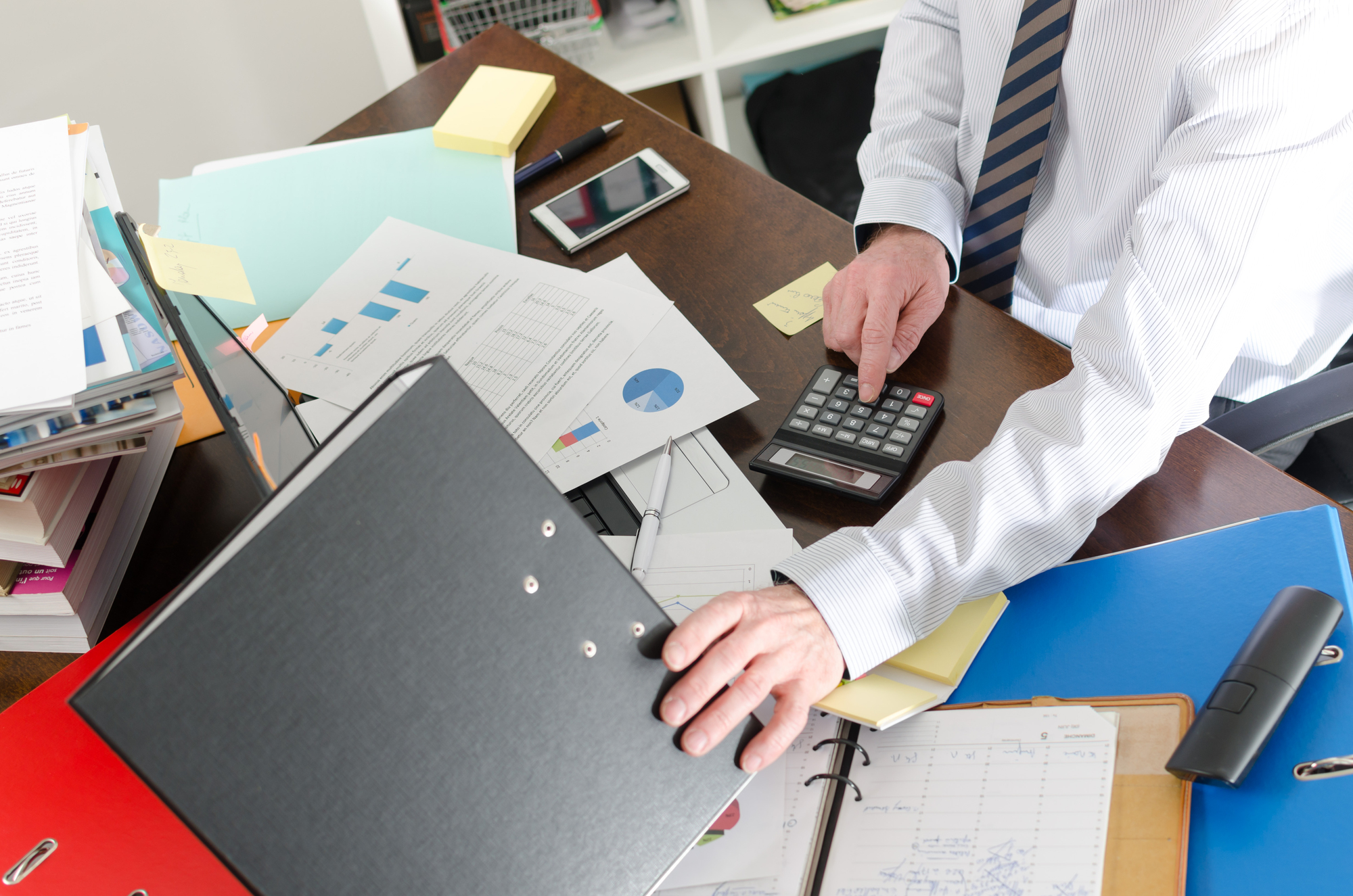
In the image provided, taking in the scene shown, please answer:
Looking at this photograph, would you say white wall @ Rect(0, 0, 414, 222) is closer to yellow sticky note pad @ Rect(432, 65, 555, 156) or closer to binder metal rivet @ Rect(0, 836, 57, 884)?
yellow sticky note pad @ Rect(432, 65, 555, 156)

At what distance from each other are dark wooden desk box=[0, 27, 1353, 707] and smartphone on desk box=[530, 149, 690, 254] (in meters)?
0.01

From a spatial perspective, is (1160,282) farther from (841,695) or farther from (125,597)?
(125,597)

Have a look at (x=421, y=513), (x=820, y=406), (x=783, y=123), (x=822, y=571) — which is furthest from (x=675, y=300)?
(x=783, y=123)

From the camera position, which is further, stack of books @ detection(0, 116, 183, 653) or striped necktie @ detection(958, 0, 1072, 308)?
striped necktie @ detection(958, 0, 1072, 308)

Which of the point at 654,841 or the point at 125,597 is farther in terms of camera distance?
the point at 125,597

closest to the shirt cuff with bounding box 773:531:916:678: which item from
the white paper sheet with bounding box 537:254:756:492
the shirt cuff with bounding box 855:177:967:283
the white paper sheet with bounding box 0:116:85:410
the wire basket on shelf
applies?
the white paper sheet with bounding box 537:254:756:492

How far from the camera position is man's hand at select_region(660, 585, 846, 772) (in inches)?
19.5

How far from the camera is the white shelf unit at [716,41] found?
74.5 inches

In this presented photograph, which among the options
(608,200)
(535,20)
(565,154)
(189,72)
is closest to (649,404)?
(608,200)

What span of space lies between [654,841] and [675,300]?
0.55 metres

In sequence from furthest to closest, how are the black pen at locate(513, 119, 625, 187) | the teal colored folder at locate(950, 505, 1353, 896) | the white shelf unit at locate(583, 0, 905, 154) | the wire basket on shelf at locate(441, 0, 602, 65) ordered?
the white shelf unit at locate(583, 0, 905, 154), the wire basket on shelf at locate(441, 0, 602, 65), the black pen at locate(513, 119, 625, 187), the teal colored folder at locate(950, 505, 1353, 896)

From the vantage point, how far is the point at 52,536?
69 cm

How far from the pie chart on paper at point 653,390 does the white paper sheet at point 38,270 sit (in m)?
0.43

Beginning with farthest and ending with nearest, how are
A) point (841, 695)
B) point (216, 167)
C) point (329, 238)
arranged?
point (216, 167) < point (329, 238) < point (841, 695)
